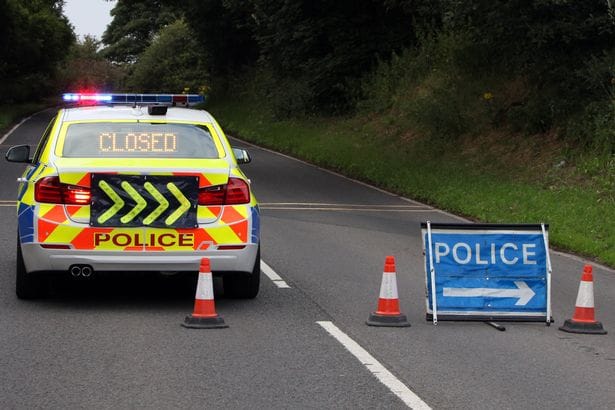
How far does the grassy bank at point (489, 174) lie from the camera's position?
1791 cm

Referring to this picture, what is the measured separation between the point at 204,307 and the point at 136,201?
1.12 meters

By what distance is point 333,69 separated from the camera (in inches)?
1572

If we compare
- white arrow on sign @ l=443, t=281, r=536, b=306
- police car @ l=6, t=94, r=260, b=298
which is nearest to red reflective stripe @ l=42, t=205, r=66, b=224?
police car @ l=6, t=94, r=260, b=298

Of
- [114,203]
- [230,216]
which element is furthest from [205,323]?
[114,203]

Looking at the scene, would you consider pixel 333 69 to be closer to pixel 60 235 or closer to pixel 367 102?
pixel 367 102

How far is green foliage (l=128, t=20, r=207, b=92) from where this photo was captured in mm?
73500

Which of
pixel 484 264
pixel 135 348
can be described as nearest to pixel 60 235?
pixel 135 348

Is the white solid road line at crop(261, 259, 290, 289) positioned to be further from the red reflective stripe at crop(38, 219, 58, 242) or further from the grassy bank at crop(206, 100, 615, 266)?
the grassy bank at crop(206, 100, 615, 266)

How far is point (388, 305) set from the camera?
9797 millimetres

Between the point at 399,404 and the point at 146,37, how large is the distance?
103669mm

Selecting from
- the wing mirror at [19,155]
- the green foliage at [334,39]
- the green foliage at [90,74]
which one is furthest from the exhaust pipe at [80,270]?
the green foliage at [90,74]

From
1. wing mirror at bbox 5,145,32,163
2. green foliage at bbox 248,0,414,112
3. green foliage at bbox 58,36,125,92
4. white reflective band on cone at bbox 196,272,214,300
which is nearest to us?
white reflective band on cone at bbox 196,272,214,300

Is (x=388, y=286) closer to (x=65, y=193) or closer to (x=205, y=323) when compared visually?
(x=205, y=323)

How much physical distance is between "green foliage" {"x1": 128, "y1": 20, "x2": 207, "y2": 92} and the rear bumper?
6323 cm
